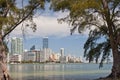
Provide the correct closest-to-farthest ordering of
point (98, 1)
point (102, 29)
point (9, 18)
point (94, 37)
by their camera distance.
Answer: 1. point (9, 18)
2. point (98, 1)
3. point (102, 29)
4. point (94, 37)

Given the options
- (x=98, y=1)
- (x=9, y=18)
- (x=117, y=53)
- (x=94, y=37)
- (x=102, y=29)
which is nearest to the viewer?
(x=9, y=18)

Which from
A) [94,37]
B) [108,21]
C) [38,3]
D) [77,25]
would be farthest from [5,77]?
[94,37]

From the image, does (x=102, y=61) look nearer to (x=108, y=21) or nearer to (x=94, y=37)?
(x=94, y=37)

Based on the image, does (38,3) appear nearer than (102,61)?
Yes

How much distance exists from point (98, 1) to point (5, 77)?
10772mm

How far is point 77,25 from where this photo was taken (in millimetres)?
36844

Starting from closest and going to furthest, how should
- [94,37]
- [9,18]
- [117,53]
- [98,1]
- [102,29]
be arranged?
[9,18], [98,1], [117,53], [102,29], [94,37]

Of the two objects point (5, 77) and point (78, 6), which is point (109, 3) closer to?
point (78, 6)

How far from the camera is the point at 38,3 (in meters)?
32.6

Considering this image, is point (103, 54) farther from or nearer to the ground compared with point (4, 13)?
nearer to the ground

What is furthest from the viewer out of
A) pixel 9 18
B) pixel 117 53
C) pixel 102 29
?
pixel 102 29

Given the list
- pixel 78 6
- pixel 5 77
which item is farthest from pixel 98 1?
pixel 5 77

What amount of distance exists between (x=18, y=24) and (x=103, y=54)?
16.5 meters

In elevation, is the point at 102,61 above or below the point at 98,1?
below
